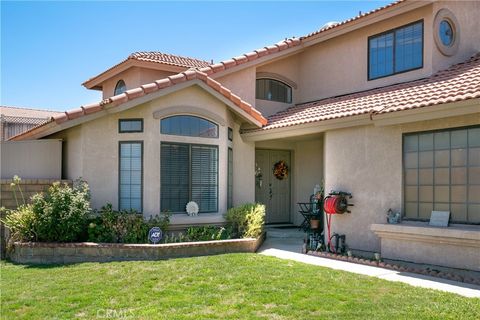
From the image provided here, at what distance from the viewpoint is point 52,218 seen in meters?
10.3

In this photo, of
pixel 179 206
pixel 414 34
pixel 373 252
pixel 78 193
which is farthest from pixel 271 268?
pixel 414 34

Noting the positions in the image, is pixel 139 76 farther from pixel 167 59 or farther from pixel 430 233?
pixel 430 233

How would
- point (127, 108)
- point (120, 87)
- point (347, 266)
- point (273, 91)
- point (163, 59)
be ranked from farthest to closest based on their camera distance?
point (120, 87), point (163, 59), point (273, 91), point (127, 108), point (347, 266)

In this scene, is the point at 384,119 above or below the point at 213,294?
above

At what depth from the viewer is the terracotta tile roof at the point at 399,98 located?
374 inches

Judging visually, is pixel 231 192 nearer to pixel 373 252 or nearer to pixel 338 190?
pixel 338 190

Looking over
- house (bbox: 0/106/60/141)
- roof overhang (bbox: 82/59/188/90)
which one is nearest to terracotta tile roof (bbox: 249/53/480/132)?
roof overhang (bbox: 82/59/188/90)

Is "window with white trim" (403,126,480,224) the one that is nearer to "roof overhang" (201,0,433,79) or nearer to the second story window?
the second story window

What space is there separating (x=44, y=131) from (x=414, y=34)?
10300 millimetres

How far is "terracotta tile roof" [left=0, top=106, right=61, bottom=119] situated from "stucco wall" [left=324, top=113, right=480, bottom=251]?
24.5 meters

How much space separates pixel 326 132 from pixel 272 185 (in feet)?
15.8

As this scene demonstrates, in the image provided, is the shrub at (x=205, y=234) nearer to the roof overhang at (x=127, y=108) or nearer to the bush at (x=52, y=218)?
the bush at (x=52, y=218)

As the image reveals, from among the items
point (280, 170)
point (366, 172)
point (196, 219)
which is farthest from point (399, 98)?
point (280, 170)

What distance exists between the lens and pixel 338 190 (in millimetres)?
11664
